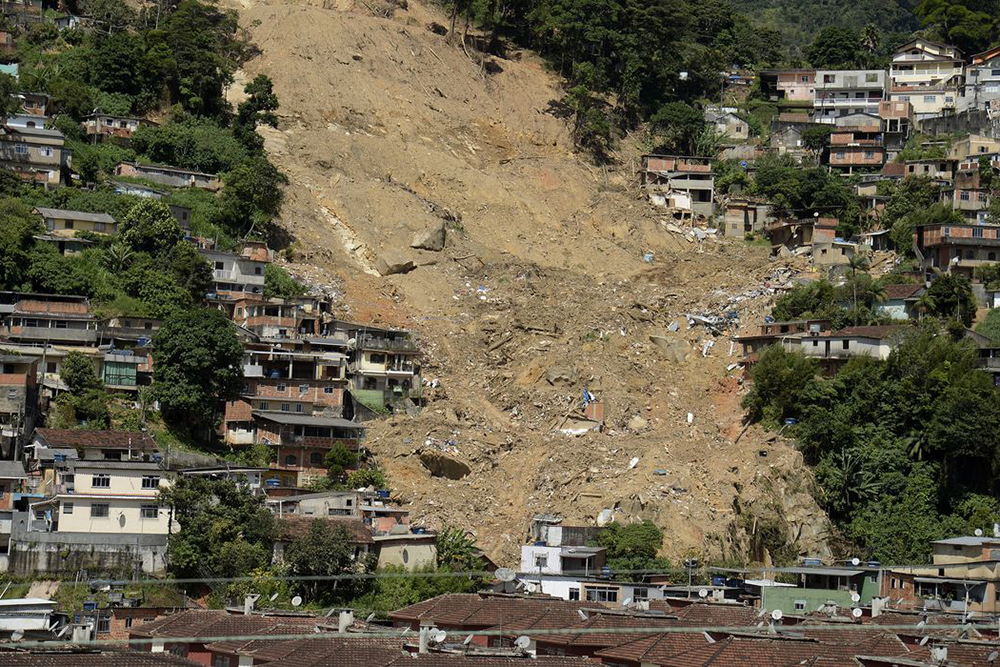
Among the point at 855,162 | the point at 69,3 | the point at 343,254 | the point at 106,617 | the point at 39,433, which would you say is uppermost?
the point at 69,3

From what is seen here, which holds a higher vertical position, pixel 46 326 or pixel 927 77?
pixel 927 77

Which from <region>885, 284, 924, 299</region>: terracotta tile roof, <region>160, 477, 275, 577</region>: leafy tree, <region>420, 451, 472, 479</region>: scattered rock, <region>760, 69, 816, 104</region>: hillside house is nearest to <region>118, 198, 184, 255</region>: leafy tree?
<region>420, 451, 472, 479</region>: scattered rock

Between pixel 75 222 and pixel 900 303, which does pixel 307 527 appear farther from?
pixel 900 303

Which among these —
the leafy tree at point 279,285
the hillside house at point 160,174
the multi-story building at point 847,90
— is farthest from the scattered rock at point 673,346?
the multi-story building at point 847,90

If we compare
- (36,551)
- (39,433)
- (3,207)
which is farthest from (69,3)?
(36,551)

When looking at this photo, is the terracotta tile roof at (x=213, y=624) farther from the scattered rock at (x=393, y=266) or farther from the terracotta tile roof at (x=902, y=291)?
the scattered rock at (x=393, y=266)

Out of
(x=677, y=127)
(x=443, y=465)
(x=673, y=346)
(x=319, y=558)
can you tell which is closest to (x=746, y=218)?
(x=677, y=127)

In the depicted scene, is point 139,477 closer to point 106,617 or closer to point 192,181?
point 106,617
